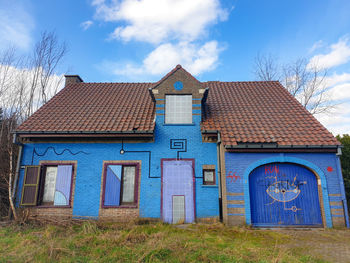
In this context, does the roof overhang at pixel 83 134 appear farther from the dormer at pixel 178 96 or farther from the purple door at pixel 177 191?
the purple door at pixel 177 191

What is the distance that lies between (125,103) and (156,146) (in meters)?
3.46

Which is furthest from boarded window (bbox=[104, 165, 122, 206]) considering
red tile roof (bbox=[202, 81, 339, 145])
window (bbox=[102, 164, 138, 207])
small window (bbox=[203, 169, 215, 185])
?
red tile roof (bbox=[202, 81, 339, 145])

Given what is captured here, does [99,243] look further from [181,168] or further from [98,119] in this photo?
[98,119]

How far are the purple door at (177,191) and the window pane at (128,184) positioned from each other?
1314 mm

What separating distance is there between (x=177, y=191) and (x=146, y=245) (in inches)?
126

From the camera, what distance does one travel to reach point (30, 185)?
8430 millimetres

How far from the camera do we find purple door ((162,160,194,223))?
821cm

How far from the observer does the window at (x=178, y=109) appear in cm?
923

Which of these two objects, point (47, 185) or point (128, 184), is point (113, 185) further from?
point (47, 185)

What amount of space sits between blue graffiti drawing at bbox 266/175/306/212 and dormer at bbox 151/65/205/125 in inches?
169

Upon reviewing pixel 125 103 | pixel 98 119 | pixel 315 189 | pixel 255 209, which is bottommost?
pixel 255 209

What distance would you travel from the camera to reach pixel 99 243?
18.7 feet

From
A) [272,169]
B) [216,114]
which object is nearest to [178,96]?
[216,114]

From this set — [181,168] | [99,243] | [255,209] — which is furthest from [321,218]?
[99,243]
